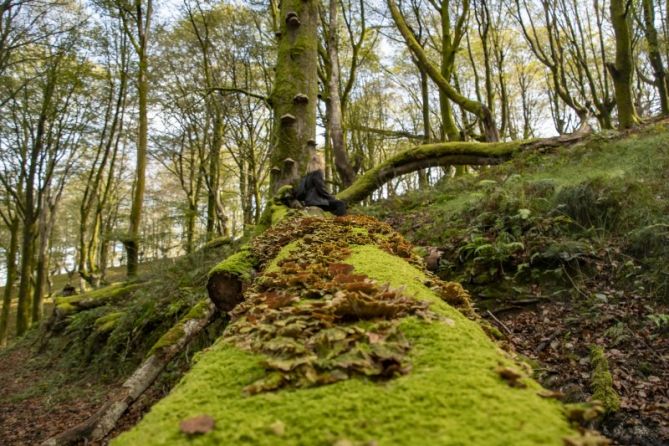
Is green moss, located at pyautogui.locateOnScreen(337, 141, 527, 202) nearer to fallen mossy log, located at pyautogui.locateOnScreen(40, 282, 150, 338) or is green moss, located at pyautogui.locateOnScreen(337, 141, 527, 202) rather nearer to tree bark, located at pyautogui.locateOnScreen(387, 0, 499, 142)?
tree bark, located at pyautogui.locateOnScreen(387, 0, 499, 142)

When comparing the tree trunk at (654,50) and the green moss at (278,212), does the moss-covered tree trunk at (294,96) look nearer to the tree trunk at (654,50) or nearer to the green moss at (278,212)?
the green moss at (278,212)

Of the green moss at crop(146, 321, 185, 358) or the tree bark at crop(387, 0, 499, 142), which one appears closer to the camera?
the green moss at crop(146, 321, 185, 358)

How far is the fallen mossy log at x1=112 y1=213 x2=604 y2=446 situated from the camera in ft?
3.20

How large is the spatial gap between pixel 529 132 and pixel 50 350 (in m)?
30.2

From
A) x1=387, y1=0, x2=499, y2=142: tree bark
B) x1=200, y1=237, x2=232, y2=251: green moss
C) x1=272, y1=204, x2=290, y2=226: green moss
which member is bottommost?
x1=200, y1=237, x2=232, y2=251: green moss

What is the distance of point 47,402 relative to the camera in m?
7.19

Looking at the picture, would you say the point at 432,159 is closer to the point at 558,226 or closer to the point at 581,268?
the point at 558,226

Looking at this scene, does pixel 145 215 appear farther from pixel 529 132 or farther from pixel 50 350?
pixel 529 132

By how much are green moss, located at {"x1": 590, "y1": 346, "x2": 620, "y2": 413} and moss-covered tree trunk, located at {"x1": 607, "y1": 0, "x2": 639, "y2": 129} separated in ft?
30.7

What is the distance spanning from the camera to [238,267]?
12.2 ft

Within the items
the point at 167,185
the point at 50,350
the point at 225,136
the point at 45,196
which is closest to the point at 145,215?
the point at 167,185

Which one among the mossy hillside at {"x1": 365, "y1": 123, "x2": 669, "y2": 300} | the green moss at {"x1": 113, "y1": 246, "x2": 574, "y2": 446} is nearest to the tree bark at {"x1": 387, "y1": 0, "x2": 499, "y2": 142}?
the mossy hillside at {"x1": 365, "y1": 123, "x2": 669, "y2": 300}

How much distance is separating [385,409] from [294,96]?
658 cm

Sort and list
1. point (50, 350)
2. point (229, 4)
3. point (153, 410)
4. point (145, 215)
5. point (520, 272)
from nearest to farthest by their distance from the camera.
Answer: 1. point (153, 410)
2. point (520, 272)
3. point (50, 350)
4. point (229, 4)
5. point (145, 215)
